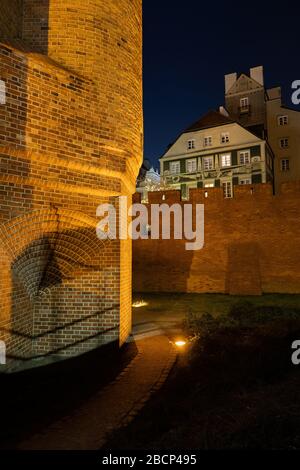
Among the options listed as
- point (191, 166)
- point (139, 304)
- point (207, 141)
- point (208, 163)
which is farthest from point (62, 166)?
point (207, 141)

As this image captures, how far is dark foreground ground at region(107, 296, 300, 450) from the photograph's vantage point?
3.48m

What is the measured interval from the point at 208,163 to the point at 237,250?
12416 mm

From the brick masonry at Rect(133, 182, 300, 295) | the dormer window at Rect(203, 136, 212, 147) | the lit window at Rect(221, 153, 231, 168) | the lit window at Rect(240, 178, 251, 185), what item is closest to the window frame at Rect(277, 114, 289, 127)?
the lit window at Rect(221, 153, 231, 168)

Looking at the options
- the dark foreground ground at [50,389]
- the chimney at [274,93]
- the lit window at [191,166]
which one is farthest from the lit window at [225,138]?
the dark foreground ground at [50,389]

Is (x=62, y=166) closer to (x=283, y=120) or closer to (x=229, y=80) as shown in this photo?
(x=283, y=120)

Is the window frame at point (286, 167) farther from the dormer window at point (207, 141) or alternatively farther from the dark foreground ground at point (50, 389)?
the dark foreground ground at point (50, 389)

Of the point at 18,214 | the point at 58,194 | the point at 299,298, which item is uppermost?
the point at 58,194

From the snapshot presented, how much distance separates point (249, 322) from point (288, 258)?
878cm

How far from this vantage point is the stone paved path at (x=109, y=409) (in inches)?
143

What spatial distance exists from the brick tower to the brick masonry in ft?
38.4

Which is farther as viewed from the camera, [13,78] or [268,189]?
Answer: [268,189]
